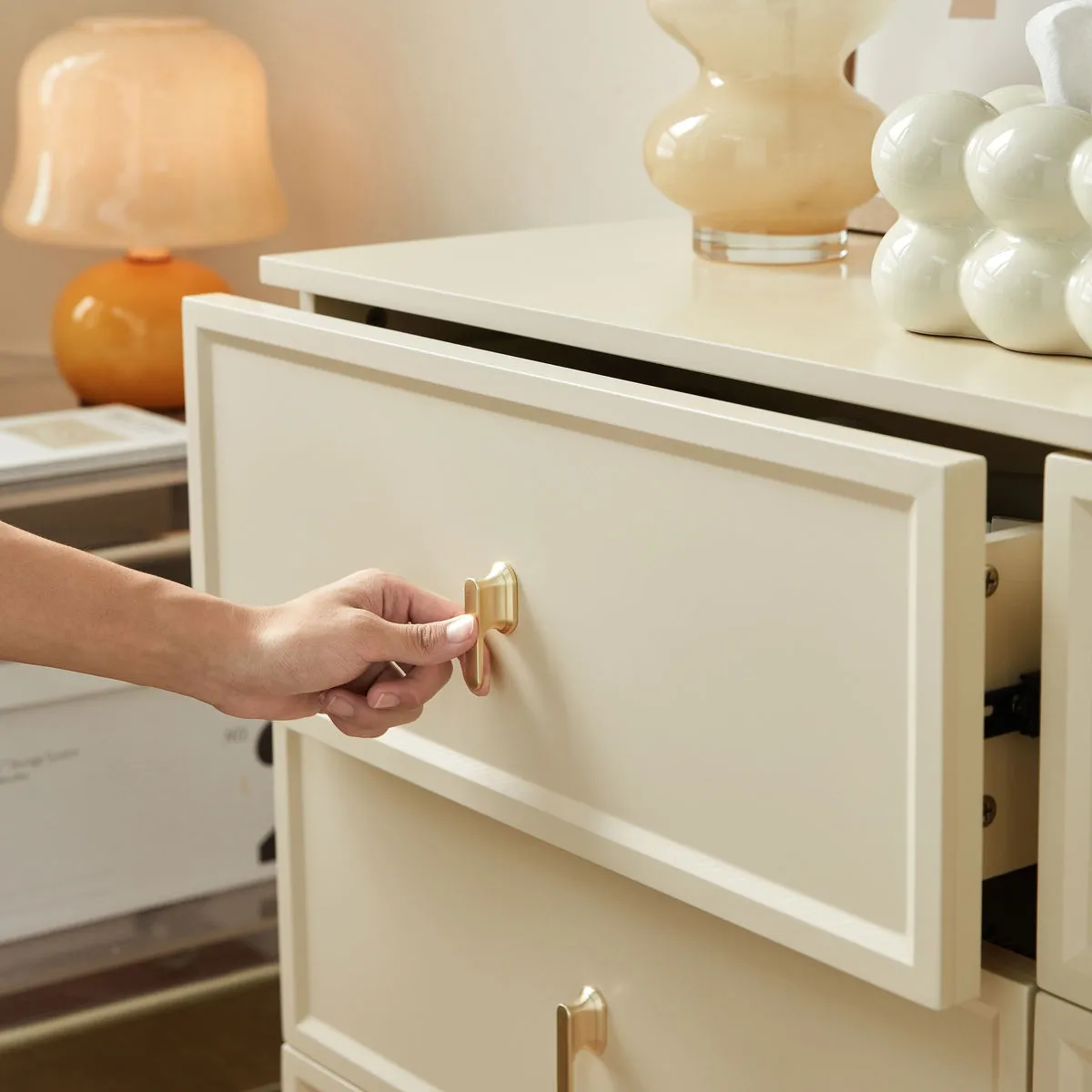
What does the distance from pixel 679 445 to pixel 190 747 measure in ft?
2.90

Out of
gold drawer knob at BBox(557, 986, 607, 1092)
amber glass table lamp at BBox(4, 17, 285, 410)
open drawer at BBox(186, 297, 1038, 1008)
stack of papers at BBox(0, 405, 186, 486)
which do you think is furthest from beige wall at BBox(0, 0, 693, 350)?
gold drawer knob at BBox(557, 986, 607, 1092)

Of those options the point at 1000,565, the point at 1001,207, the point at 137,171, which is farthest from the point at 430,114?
the point at 1000,565

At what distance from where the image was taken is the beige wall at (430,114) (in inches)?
51.4

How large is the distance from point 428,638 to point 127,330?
96 cm

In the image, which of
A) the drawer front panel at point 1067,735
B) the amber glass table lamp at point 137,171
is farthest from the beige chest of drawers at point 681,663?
the amber glass table lamp at point 137,171

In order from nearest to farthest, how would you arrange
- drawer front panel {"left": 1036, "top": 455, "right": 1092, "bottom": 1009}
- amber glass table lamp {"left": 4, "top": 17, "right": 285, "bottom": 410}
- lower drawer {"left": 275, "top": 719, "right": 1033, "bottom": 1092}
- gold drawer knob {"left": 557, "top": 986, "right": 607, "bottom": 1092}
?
drawer front panel {"left": 1036, "top": 455, "right": 1092, "bottom": 1009} < lower drawer {"left": 275, "top": 719, "right": 1033, "bottom": 1092} < gold drawer knob {"left": 557, "top": 986, "right": 607, "bottom": 1092} < amber glass table lamp {"left": 4, "top": 17, "right": 285, "bottom": 410}

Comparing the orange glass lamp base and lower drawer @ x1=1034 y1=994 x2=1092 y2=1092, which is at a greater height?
the orange glass lamp base

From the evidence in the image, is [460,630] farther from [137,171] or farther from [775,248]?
[137,171]

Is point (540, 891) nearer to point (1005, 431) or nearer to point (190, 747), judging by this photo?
point (1005, 431)

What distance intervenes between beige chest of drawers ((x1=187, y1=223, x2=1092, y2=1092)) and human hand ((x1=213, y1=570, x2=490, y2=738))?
0.02m

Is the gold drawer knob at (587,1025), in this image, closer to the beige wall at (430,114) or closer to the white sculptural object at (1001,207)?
the white sculptural object at (1001,207)

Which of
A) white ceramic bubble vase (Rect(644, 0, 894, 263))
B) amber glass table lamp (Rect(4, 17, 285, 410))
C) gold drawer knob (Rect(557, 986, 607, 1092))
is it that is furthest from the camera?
amber glass table lamp (Rect(4, 17, 285, 410))

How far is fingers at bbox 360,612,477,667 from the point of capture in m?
0.65

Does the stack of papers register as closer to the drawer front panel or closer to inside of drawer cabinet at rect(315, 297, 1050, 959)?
inside of drawer cabinet at rect(315, 297, 1050, 959)
